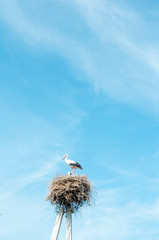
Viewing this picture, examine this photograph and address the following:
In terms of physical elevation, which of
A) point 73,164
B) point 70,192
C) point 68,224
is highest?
point 73,164

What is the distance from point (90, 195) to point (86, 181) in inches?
22.4

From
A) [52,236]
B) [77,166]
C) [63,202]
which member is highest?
[77,166]

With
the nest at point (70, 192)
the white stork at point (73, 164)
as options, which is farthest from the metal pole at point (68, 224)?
the white stork at point (73, 164)

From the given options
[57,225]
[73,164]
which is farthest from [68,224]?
[73,164]

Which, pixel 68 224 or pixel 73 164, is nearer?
pixel 68 224

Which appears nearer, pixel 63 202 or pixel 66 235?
pixel 66 235

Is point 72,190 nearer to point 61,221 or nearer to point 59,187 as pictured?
point 59,187

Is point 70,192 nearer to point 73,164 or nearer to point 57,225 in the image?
point 57,225

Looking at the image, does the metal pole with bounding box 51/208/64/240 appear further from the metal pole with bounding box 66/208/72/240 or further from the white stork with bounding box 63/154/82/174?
the white stork with bounding box 63/154/82/174

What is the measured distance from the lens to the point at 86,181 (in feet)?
37.6

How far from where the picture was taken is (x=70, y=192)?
436 inches

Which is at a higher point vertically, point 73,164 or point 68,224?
point 73,164

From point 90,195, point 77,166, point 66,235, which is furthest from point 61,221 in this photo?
point 77,166

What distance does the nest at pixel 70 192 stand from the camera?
36.3ft
